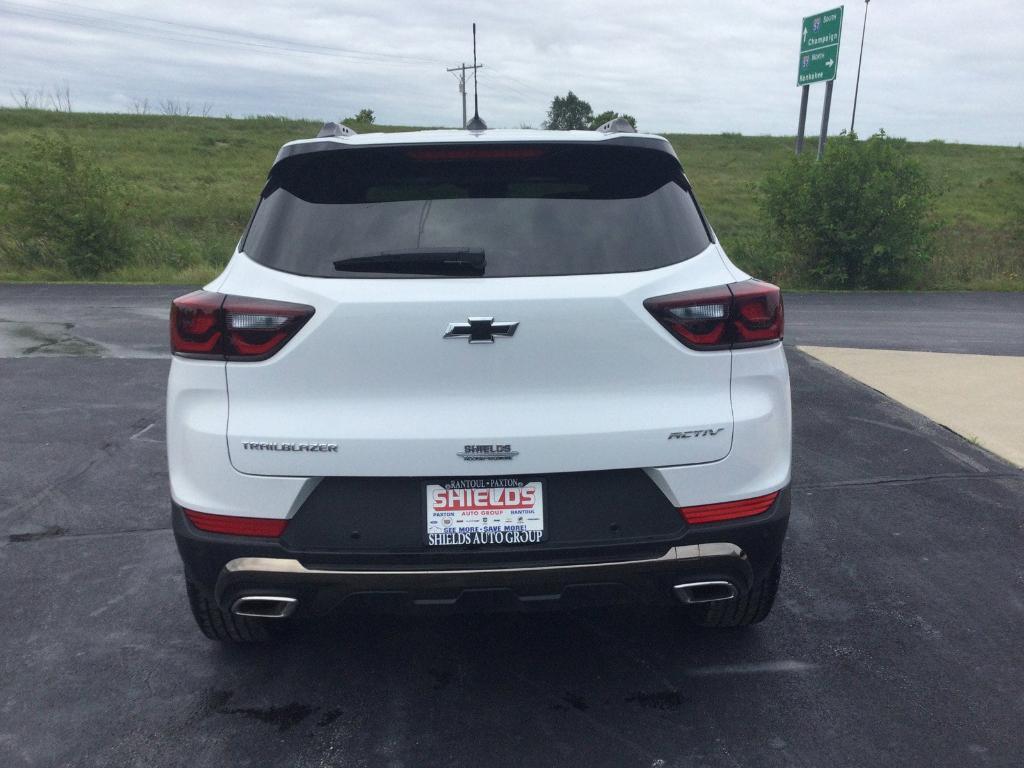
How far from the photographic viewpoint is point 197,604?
2953 millimetres

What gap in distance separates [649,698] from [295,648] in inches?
52.9

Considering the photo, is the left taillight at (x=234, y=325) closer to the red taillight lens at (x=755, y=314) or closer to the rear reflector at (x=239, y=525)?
the rear reflector at (x=239, y=525)

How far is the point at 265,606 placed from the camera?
2.57 m

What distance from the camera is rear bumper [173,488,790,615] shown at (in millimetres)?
2463

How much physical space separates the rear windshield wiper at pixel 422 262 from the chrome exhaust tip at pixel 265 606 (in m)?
1.00

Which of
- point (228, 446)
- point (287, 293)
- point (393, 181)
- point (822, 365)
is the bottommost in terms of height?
point (822, 365)

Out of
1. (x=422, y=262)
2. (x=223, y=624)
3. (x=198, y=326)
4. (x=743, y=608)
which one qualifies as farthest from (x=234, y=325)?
(x=743, y=608)

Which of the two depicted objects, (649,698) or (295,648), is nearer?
(649,698)

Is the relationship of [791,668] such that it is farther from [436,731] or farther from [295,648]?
[295,648]

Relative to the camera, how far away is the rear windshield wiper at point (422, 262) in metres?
2.47

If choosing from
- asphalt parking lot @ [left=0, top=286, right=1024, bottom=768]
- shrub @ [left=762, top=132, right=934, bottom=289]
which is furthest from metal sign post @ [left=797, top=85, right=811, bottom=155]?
asphalt parking lot @ [left=0, top=286, right=1024, bottom=768]

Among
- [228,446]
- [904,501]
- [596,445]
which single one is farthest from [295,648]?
[904,501]

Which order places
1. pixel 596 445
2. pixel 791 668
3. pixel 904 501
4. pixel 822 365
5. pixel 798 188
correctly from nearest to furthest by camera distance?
pixel 596 445
pixel 791 668
pixel 904 501
pixel 822 365
pixel 798 188

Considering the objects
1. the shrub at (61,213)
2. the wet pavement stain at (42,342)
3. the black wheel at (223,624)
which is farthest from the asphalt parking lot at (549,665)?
the shrub at (61,213)
